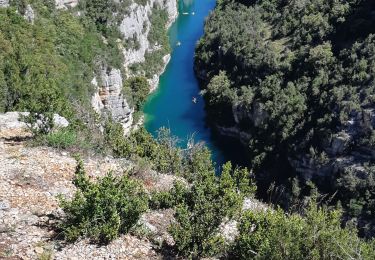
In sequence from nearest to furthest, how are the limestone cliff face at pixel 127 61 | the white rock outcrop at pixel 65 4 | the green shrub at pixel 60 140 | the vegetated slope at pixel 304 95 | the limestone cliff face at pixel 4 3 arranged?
the green shrub at pixel 60 140, the vegetated slope at pixel 304 95, the limestone cliff face at pixel 4 3, the limestone cliff face at pixel 127 61, the white rock outcrop at pixel 65 4

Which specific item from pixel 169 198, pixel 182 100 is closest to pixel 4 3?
pixel 182 100

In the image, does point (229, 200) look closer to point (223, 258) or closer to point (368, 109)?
point (223, 258)

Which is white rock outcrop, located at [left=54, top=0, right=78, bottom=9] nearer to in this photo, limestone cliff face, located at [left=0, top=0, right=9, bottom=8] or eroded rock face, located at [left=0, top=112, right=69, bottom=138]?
limestone cliff face, located at [left=0, top=0, right=9, bottom=8]

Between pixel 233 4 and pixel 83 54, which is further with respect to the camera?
pixel 233 4

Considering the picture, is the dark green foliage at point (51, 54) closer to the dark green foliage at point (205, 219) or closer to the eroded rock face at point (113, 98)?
the eroded rock face at point (113, 98)

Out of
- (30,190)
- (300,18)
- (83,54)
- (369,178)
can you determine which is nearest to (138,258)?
(30,190)

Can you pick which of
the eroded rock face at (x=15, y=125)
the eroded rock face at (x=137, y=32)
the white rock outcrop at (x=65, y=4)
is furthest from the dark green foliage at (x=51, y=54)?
the eroded rock face at (x=15, y=125)
